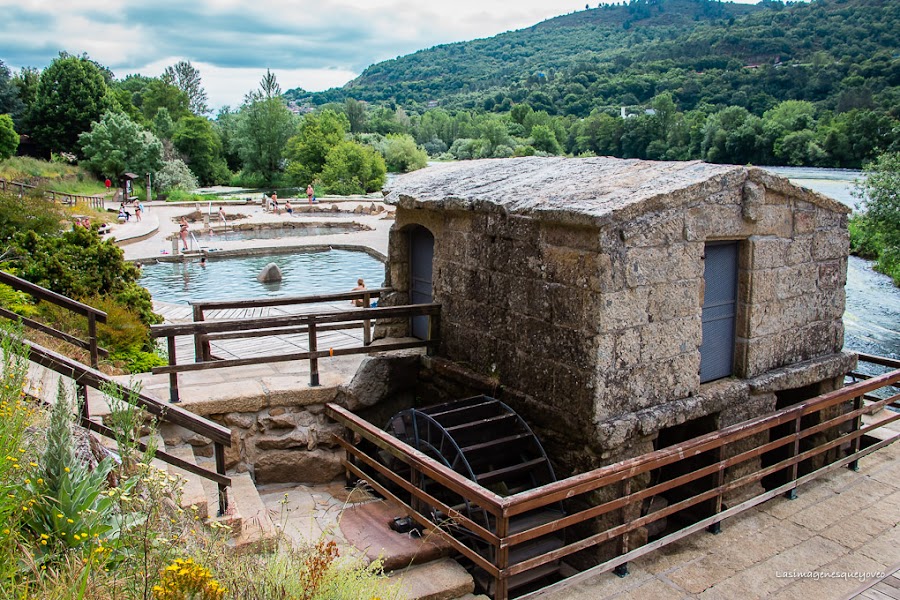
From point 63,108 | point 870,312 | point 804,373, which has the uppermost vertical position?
point 63,108

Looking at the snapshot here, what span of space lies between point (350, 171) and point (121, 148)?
45.1ft

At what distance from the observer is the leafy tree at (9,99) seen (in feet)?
161

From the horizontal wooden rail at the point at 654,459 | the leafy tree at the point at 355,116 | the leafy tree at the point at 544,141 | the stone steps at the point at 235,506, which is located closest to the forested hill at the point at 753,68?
the leafy tree at the point at 544,141

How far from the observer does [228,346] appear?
10.9 m

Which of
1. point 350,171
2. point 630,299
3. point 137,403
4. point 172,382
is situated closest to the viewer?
point 137,403

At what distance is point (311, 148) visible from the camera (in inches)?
2008

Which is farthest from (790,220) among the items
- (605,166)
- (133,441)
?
(133,441)

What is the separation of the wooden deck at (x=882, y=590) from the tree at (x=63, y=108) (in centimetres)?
5274

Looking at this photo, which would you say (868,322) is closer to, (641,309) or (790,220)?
(790,220)

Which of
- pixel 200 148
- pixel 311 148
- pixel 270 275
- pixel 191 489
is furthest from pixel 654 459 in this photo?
pixel 200 148

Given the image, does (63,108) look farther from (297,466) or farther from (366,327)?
(297,466)

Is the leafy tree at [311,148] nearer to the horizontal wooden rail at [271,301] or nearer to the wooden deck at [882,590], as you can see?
the horizontal wooden rail at [271,301]

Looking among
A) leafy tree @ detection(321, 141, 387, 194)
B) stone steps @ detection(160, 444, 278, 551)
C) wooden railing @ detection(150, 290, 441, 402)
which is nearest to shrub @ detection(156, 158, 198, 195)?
leafy tree @ detection(321, 141, 387, 194)

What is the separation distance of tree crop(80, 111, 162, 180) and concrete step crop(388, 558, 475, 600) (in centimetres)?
4157
